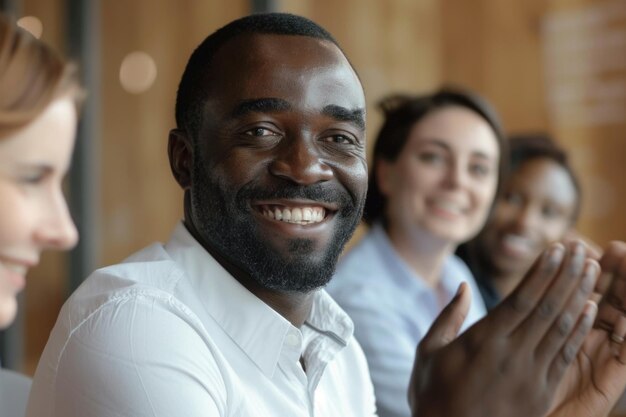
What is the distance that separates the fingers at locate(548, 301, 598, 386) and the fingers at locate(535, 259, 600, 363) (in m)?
0.02

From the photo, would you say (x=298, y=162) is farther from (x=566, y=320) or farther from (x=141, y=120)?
(x=141, y=120)

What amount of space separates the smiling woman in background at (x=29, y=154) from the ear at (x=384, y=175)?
1.46 m

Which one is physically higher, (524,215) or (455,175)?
(455,175)

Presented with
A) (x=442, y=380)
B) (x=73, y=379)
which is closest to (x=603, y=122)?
(x=442, y=380)

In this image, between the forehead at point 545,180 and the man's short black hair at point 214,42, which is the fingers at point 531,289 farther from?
the forehead at point 545,180

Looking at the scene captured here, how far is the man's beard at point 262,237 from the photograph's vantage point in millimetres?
1129

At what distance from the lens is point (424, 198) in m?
2.19

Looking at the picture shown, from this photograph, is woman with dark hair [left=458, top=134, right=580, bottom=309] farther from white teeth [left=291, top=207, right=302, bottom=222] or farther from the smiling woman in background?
the smiling woman in background

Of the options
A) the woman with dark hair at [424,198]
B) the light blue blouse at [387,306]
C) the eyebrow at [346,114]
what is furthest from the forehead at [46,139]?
the woman with dark hair at [424,198]

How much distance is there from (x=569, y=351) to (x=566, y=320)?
5cm

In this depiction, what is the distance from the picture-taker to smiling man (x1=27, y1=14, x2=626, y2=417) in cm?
109

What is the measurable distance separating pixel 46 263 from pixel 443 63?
2004 mm

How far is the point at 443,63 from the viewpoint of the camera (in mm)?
3396

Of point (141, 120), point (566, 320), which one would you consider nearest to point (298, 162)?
point (566, 320)
